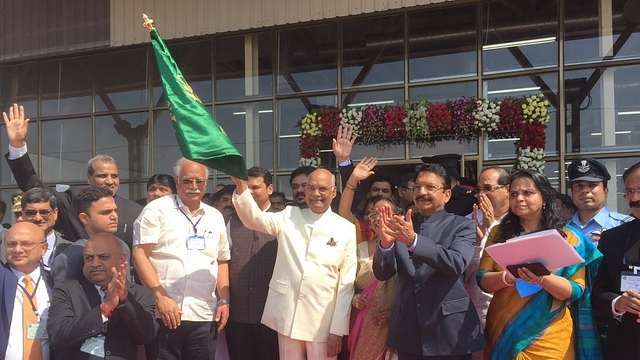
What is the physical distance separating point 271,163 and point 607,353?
6.37 metres

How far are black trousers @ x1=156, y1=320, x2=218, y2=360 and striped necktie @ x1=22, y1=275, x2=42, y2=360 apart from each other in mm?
723

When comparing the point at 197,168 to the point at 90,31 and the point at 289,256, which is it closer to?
the point at 289,256

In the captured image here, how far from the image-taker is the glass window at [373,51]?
8.32 m

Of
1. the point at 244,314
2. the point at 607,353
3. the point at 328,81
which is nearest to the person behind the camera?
the point at 607,353

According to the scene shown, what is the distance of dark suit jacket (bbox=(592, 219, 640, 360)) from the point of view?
9.21 ft

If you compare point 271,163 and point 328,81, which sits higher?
point 328,81

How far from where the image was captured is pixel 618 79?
23.9ft

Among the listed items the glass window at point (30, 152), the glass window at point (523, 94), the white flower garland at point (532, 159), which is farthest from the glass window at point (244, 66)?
the white flower garland at point (532, 159)

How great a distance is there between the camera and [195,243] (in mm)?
3666

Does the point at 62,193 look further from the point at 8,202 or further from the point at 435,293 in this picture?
the point at 8,202

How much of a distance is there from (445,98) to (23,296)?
6259mm

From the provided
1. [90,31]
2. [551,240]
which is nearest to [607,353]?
[551,240]

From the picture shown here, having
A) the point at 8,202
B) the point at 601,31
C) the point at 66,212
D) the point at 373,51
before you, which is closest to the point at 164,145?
the point at 8,202

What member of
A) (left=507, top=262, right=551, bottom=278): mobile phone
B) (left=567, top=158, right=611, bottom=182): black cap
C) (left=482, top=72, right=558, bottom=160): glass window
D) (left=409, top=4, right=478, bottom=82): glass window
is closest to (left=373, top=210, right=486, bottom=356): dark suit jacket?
(left=507, top=262, right=551, bottom=278): mobile phone
